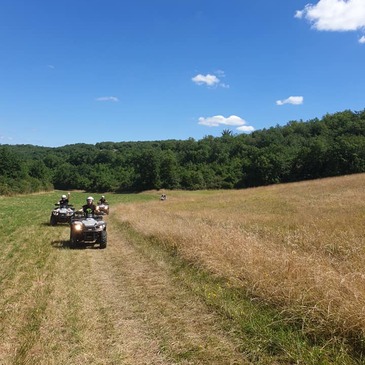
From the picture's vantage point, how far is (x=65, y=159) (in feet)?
417

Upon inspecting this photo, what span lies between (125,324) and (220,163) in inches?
3873

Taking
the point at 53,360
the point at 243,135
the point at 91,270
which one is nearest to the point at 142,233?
the point at 91,270

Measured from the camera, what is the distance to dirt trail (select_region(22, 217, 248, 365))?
14.1 feet

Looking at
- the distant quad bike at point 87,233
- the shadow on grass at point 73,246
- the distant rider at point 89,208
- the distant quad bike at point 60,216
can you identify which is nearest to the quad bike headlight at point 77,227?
the distant quad bike at point 87,233

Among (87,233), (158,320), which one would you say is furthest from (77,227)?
(158,320)

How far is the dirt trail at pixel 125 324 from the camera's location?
4.29 metres

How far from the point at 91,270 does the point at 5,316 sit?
3253 millimetres

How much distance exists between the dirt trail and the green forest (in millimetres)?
57114

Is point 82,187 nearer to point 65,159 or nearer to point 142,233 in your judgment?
point 65,159

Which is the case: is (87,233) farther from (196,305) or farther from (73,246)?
(196,305)

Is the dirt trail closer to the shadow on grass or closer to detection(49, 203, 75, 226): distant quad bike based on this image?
the shadow on grass

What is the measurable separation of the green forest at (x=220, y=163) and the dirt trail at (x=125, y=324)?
5711cm

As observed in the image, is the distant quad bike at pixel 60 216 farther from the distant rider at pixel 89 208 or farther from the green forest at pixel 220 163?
the green forest at pixel 220 163

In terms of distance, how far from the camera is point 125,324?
5.26 metres
